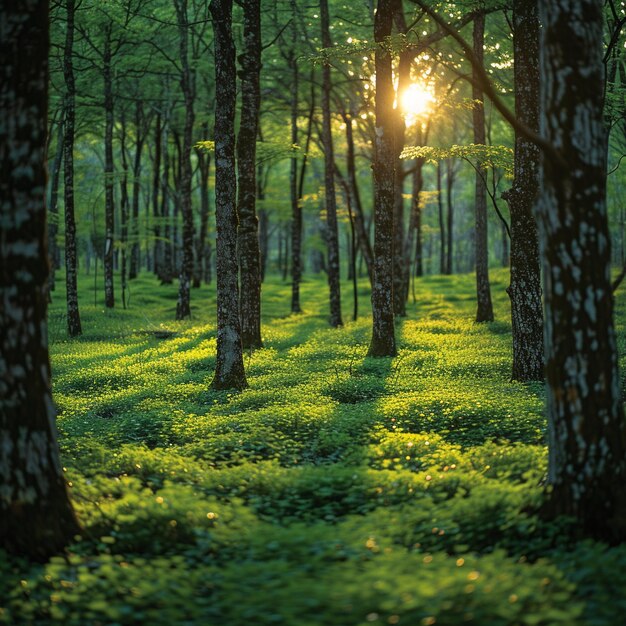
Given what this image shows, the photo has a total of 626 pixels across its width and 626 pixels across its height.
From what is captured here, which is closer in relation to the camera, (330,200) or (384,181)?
(384,181)

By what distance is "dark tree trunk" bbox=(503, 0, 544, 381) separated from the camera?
10969 millimetres

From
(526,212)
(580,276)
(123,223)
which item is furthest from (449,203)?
(580,276)

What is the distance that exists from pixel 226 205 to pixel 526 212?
5541 mm

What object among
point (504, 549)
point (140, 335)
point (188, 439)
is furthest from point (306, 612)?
point (140, 335)

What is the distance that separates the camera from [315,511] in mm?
5695

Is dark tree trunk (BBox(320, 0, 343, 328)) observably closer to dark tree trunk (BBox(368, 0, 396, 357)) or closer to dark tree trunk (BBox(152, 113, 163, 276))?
dark tree trunk (BBox(368, 0, 396, 357))

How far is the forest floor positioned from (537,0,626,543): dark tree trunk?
0.44 m

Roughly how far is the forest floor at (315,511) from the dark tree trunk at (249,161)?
4021 mm

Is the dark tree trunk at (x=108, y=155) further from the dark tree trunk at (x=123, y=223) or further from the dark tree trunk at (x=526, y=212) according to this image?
the dark tree trunk at (x=526, y=212)

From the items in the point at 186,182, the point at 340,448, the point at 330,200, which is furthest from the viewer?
the point at 186,182

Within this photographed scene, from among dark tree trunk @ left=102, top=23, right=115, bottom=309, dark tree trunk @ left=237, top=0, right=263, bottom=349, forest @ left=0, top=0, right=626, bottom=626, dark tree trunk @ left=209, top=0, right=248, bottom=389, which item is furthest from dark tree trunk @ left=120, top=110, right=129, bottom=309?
dark tree trunk @ left=209, top=0, right=248, bottom=389

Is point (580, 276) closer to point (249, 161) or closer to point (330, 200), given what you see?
point (249, 161)

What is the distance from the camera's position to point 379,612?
376cm

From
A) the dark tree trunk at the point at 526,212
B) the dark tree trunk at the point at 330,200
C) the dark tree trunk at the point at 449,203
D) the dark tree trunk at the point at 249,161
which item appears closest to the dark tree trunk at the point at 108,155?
the dark tree trunk at the point at 330,200
